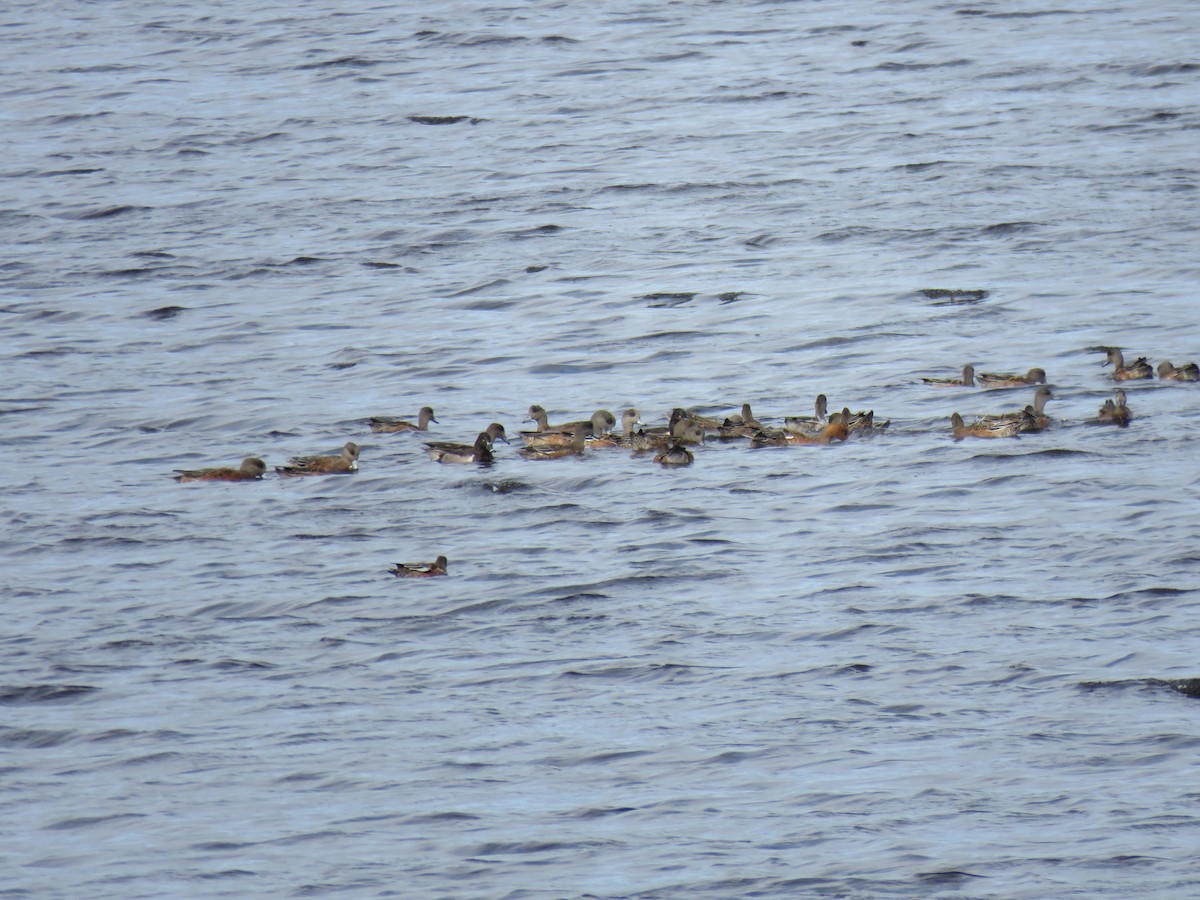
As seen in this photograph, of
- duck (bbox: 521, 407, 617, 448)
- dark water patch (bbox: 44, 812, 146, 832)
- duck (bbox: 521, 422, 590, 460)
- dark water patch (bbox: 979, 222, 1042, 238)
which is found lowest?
dark water patch (bbox: 44, 812, 146, 832)

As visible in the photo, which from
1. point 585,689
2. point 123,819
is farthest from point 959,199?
point 123,819

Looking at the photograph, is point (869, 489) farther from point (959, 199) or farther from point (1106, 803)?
point (959, 199)

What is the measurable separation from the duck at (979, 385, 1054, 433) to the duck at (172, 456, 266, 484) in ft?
24.0

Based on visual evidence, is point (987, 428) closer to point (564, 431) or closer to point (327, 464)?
point (564, 431)

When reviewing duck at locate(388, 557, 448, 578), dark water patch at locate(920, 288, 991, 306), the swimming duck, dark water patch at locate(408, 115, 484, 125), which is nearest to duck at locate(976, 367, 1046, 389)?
the swimming duck

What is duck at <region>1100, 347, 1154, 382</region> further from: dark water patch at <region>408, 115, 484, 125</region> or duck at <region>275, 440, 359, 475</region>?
dark water patch at <region>408, 115, 484, 125</region>

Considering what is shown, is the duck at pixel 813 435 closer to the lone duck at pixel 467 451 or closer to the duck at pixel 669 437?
the duck at pixel 669 437

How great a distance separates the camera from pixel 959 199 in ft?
107

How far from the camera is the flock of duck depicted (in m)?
21.0

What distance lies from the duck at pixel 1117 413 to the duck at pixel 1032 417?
22.1 inches

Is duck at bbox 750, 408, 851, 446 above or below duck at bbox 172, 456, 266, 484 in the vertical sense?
below

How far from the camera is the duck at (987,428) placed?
21344 millimetres

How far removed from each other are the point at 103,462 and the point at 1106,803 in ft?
40.4

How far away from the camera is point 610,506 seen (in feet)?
66.2
